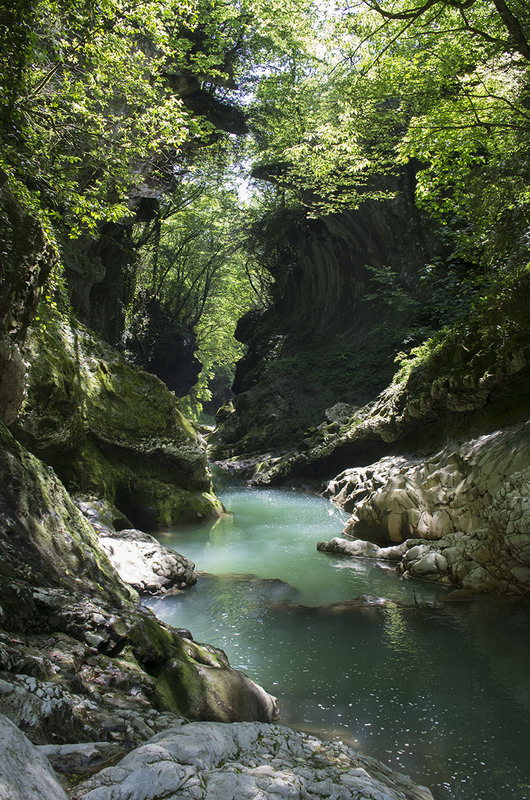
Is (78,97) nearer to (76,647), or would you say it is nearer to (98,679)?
(76,647)

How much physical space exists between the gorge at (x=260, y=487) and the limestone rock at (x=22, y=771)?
0.01 m

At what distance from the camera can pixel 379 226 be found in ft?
75.8

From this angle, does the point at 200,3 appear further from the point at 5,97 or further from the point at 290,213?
the point at 5,97

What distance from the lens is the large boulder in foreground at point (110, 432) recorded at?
8.34 meters

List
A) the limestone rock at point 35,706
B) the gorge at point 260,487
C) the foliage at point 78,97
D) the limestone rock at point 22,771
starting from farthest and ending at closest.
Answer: the foliage at point 78,97 < the gorge at point 260,487 < the limestone rock at point 35,706 < the limestone rock at point 22,771

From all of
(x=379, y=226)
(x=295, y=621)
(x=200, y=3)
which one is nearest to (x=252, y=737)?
(x=295, y=621)

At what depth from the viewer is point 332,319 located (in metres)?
26.4

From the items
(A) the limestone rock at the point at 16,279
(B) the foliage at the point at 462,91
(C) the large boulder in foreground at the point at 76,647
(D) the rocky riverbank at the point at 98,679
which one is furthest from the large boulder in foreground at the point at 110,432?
(B) the foliage at the point at 462,91

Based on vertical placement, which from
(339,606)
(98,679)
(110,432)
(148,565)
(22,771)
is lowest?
(339,606)

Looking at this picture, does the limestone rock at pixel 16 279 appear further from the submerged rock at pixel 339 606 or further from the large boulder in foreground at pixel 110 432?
the submerged rock at pixel 339 606

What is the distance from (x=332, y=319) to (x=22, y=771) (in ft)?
85.0

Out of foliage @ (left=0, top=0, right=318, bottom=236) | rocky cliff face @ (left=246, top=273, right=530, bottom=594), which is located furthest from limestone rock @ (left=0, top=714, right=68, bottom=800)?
rocky cliff face @ (left=246, top=273, right=530, bottom=594)

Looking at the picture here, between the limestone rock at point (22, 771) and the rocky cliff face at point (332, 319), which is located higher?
the rocky cliff face at point (332, 319)

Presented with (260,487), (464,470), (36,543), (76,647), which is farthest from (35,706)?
(260,487)
